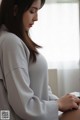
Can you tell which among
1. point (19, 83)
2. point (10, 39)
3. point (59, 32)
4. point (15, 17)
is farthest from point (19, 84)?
point (59, 32)

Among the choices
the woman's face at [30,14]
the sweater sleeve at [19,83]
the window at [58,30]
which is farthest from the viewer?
the window at [58,30]

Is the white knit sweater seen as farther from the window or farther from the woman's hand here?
the window

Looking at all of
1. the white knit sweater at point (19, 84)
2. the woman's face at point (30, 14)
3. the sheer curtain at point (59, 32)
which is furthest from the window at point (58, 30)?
the white knit sweater at point (19, 84)

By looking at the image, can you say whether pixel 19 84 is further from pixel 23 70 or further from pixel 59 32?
pixel 59 32

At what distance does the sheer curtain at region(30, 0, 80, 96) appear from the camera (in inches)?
116

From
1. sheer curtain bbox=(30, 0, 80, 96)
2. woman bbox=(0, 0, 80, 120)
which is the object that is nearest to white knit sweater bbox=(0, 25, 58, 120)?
woman bbox=(0, 0, 80, 120)

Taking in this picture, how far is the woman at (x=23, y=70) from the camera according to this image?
0.85m

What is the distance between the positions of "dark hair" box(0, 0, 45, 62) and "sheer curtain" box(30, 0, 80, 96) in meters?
1.95

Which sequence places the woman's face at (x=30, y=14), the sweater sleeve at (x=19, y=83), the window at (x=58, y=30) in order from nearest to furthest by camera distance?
the sweater sleeve at (x=19, y=83), the woman's face at (x=30, y=14), the window at (x=58, y=30)

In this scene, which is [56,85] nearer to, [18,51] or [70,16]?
[70,16]

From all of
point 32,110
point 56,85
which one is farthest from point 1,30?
point 56,85

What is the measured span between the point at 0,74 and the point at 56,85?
2053 mm

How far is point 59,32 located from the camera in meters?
2.98

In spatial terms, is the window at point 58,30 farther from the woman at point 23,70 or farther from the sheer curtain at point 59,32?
the woman at point 23,70
